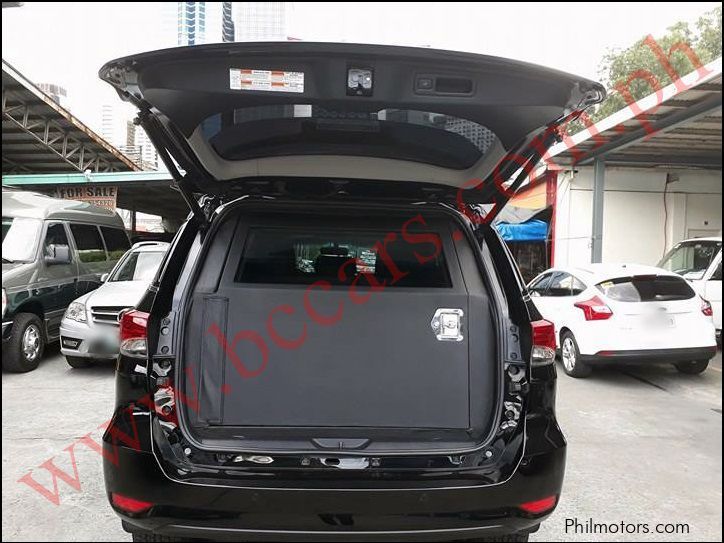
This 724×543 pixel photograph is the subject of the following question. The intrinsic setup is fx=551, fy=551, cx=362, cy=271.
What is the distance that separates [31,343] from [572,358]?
6.29 m

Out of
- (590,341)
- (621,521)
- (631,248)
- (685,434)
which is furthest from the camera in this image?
(631,248)

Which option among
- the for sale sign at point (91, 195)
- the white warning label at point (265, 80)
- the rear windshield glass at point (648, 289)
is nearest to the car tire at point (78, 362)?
the for sale sign at point (91, 195)

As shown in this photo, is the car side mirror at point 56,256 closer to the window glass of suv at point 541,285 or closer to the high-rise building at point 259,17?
the high-rise building at point 259,17

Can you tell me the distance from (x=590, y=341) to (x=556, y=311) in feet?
2.79

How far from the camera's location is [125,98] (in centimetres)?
204

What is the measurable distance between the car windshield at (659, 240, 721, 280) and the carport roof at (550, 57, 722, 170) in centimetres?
188

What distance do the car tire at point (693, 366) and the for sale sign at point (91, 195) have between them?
24.9 feet

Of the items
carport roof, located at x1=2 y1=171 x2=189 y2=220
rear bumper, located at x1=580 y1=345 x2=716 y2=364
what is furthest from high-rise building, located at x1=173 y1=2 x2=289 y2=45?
rear bumper, located at x1=580 y1=345 x2=716 y2=364

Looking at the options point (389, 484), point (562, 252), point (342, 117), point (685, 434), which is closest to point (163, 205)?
point (342, 117)

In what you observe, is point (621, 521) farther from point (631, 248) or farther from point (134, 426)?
point (631, 248)

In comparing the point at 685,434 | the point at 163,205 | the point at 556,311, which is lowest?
the point at 685,434

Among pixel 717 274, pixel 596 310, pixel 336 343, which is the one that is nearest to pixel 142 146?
pixel 336 343

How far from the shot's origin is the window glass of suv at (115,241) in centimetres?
774

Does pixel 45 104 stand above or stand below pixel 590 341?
above
